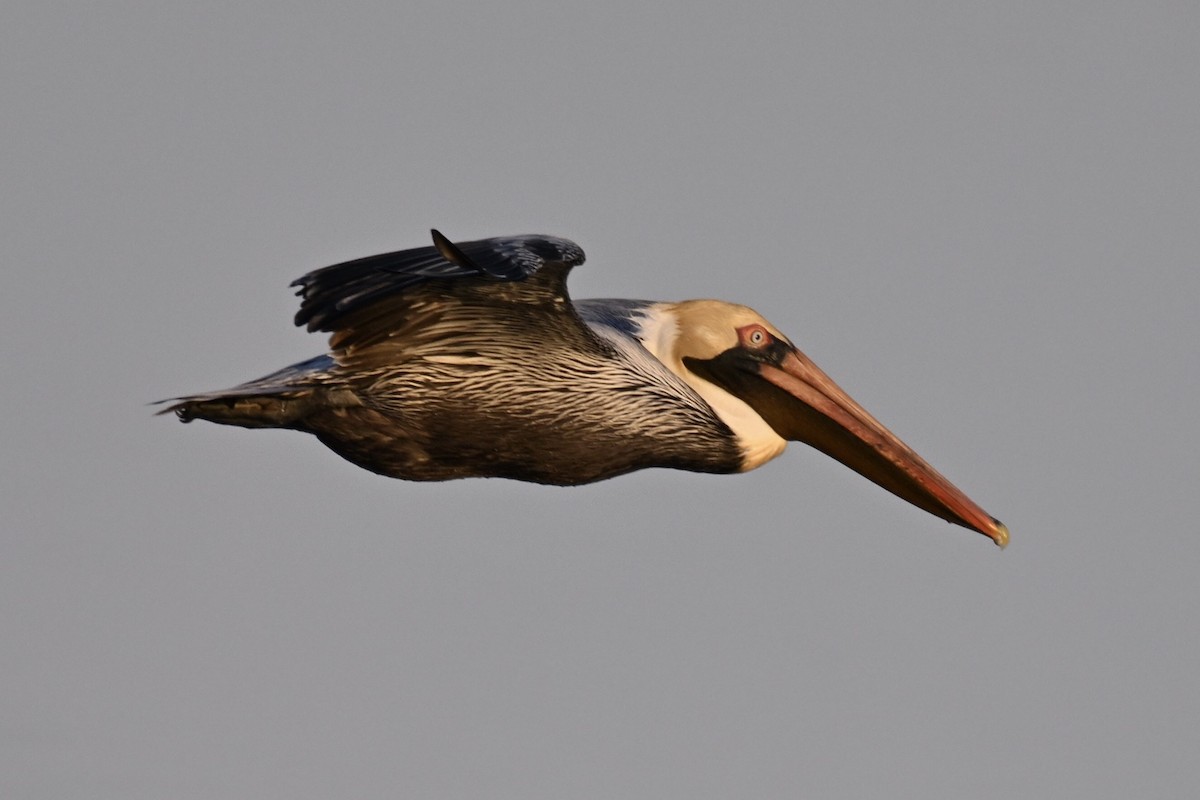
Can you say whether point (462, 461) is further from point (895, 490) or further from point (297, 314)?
point (895, 490)

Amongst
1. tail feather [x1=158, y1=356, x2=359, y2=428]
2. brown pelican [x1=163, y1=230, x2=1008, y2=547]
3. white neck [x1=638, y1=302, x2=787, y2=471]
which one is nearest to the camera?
brown pelican [x1=163, y1=230, x2=1008, y2=547]

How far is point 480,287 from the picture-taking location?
12.9 metres

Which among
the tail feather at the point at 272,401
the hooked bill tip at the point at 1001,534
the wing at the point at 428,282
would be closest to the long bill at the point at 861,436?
the hooked bill tip at the point at 1001,534

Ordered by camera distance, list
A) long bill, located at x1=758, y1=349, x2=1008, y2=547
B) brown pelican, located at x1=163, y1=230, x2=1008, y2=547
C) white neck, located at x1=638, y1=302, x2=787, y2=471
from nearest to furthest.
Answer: brown pelican, located at x1=163, y1=230, x2=1008, y2=547
white neck, located at x1=638, y1=302, x2=787, y2=471
long bill, located at x1=758, y1=349, x2=1008, y2=547

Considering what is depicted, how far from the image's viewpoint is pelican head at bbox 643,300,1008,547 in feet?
45.2

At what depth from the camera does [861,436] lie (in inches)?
548

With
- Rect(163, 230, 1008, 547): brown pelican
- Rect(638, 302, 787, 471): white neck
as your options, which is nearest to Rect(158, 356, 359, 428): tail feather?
Rect(163, 230, 1008, 547): brown pelican

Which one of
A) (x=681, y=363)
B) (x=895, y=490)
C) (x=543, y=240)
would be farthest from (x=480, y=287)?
(x=895, y=490)

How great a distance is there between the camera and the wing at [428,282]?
1278 centimetres

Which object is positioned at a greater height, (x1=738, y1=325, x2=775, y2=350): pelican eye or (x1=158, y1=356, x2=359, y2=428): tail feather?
(x1=738, y1=325, x2=775, y2=350): pelican eye

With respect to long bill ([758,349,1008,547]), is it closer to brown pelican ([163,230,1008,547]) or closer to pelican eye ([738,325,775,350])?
brown pelican ([163,230,1008,547])

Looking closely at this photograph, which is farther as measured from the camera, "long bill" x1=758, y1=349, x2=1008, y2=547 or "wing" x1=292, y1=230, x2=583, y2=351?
"long bill" x1=758, y1=349, x2=1008, y2=547

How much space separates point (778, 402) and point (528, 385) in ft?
4.66

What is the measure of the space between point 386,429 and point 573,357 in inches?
38.2
